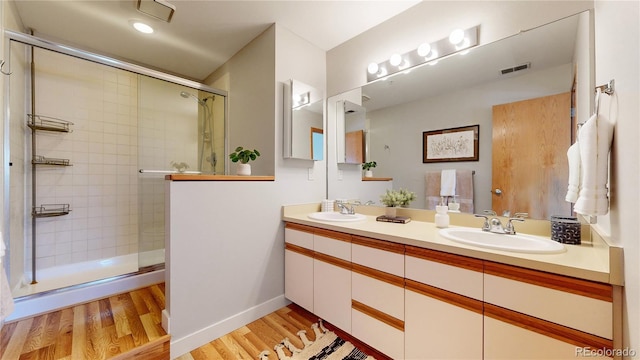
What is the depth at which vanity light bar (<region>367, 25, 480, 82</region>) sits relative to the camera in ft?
5.21

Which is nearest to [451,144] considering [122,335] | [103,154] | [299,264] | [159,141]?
[299,264]

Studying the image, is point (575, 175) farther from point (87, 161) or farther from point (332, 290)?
point (87, 161)

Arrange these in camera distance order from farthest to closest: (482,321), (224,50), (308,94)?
(224,50) < (308,94) < (482,321)

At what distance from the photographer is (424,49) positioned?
1.76m

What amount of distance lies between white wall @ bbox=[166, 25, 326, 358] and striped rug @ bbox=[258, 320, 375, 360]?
0.42m

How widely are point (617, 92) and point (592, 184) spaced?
1.04 ft

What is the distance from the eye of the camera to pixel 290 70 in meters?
2.16

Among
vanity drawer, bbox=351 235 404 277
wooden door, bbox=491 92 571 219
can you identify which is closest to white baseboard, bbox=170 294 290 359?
vanity drawer, bbox=351 235 404 277

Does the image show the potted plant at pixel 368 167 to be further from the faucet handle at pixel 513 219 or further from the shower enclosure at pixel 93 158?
the shower enclosure at pixel 93 158

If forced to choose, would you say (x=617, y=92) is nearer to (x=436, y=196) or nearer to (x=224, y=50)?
(x=436, y=196)

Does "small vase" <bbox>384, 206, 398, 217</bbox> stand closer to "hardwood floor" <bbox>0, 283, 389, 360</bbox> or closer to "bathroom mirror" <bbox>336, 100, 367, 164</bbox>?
"bathroom mirror" <bbox>336, 100, 367, 164</bbox>


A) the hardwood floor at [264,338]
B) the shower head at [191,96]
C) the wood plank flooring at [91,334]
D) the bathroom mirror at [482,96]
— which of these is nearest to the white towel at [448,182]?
the bathroom mirror at [482,96]

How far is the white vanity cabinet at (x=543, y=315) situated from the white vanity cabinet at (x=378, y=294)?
406mm

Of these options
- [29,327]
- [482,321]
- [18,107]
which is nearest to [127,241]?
[29,327]
